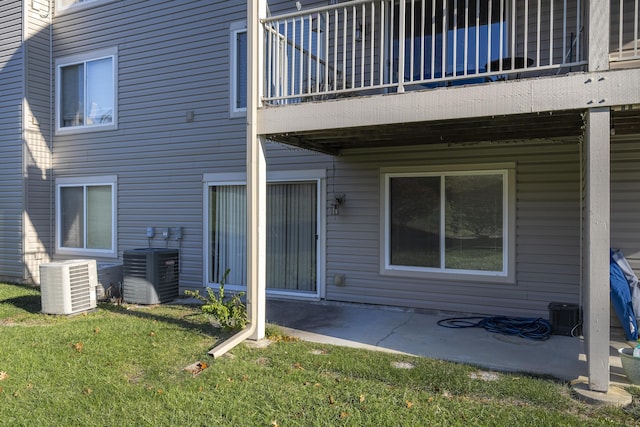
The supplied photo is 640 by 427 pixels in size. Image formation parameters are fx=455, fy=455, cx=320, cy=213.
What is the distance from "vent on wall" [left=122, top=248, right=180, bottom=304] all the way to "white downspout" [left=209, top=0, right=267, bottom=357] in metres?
2.85

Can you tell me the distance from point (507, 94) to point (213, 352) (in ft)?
12.4

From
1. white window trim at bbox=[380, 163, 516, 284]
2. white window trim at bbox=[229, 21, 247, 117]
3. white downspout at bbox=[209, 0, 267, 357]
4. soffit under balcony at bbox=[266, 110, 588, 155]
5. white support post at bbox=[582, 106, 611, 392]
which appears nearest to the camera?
white support post at bbox=[582, 106, 611, 392]

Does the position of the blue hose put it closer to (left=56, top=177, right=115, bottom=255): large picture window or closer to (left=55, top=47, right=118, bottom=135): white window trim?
(left=56, top=177, right=115, bottom=255): large picture window

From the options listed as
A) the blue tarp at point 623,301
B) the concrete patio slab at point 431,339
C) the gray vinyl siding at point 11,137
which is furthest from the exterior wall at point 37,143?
the blue tarp at point 623,301

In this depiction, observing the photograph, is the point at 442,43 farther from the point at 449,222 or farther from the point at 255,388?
the point at 255,388

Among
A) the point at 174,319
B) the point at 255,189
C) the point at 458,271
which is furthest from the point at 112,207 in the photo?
the point at 458,271

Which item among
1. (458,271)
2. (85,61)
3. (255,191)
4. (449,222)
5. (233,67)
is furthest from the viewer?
(85,61)

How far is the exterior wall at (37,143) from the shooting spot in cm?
954

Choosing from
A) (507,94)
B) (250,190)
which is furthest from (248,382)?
(507,94)

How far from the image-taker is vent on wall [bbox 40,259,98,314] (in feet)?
21.5

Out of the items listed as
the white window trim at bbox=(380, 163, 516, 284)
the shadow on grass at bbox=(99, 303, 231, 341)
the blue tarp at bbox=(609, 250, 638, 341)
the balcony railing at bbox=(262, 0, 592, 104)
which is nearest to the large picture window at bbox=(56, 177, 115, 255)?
the shadow on grass at bbox=(99, 303, 231, 341)

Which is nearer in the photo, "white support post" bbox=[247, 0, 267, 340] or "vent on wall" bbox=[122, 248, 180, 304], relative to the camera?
"white support post" bbox=[247, 0, 267, 340]

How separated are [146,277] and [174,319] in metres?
1.35

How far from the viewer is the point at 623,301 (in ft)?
17.3
